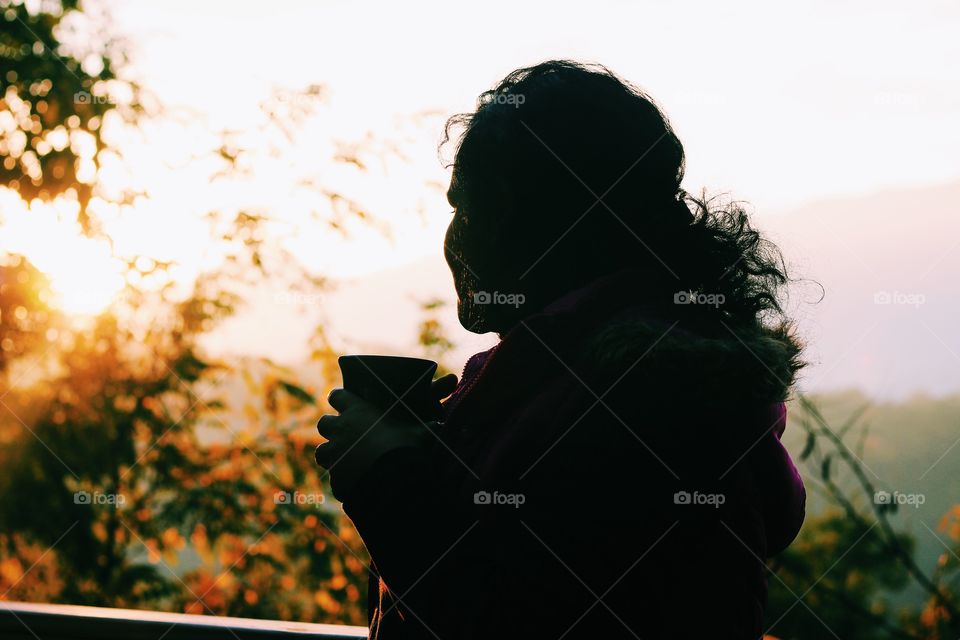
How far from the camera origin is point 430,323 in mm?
2828

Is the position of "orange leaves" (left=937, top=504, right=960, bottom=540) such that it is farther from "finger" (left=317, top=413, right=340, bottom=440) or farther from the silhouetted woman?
"finger" (left=317, top=413, right=340, bottom=440)

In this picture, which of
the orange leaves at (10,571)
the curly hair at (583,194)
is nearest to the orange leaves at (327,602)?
the orange leaves at (10,571)

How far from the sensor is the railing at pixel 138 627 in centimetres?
158

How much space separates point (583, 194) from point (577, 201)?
0.01 m

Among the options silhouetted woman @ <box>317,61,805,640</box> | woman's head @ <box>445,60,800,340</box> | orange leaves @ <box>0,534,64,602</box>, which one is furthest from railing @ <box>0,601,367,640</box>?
orange leaves @ <box>0,534,64,602</box>

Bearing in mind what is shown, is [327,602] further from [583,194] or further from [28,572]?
[583,194]

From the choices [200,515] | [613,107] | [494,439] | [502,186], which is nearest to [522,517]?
[494,439]

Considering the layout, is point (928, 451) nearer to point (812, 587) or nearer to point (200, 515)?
point (812, 587)

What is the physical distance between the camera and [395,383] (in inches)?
35.5

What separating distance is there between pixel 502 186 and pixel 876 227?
1818 mm

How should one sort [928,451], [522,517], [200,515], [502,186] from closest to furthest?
[522,517], [502,186], [928,451], [200,515]

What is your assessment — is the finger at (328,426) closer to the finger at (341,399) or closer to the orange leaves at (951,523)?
the finger at (341,399)

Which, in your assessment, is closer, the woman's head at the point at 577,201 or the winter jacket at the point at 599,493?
→ the winter jacket at the point at 599,493

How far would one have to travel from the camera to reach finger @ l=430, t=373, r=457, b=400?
3.11 feet
